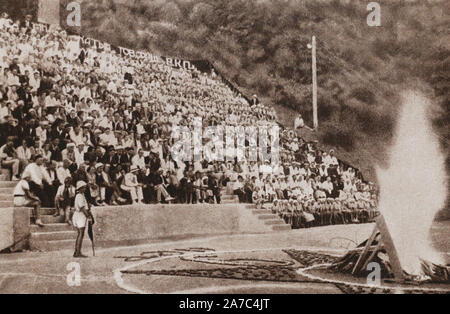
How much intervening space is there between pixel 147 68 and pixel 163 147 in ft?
5.33

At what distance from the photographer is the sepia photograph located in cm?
764

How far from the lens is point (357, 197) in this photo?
381 inches

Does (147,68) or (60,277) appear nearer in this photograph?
(60,277)

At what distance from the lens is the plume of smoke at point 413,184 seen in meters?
7.90

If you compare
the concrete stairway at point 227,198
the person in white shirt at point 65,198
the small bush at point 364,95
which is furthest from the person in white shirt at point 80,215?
the small bush at point 364,95

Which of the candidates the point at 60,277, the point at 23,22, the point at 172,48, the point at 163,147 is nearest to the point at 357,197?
the point at 163,147

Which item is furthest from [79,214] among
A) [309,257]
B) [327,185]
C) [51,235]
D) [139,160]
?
[327,185]

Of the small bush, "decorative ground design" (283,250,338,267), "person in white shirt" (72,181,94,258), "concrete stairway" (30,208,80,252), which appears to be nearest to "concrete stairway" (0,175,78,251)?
"concrete stairway" (30,208,80,252)

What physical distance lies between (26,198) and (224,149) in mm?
3522

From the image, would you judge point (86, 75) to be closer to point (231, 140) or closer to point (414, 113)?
point (231, 140)

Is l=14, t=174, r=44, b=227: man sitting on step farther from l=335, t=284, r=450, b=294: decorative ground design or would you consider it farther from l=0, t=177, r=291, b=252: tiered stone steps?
l=335, t=284, r=450, b=294: decorative ground design

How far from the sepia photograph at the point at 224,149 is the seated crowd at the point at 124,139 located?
33mm

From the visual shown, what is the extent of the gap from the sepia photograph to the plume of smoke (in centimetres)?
3

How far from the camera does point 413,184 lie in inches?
348
